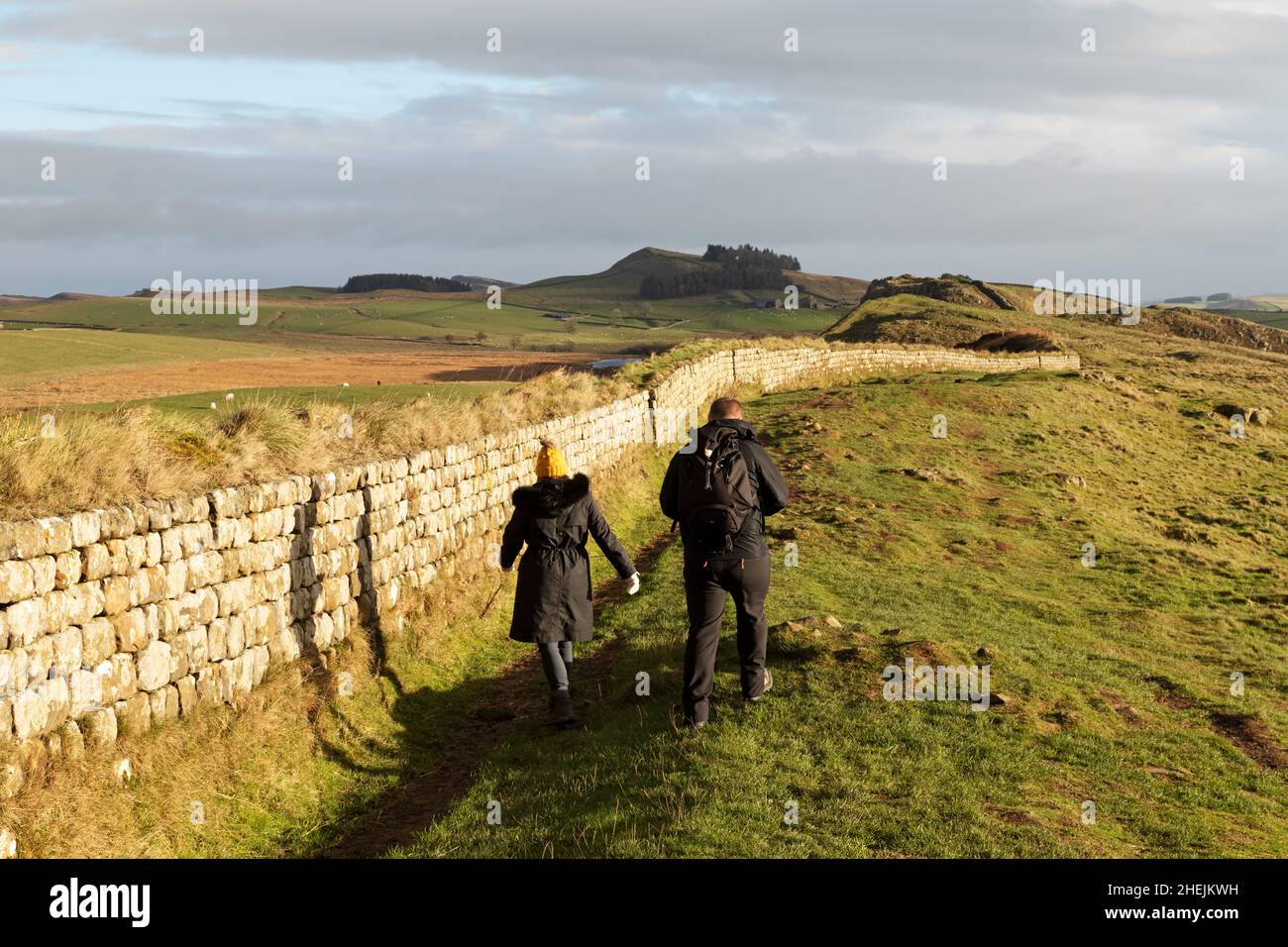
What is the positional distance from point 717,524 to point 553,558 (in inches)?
73.9

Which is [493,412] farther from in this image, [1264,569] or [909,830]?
[1264,569]

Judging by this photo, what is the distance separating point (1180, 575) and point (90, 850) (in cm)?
1780

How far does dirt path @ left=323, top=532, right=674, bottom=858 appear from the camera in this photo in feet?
27.1

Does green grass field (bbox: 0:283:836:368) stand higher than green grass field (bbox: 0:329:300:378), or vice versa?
green grass field (bbox: 0:283:836:368)

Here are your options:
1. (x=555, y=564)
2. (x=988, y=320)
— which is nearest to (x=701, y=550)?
(x=555, y=564)

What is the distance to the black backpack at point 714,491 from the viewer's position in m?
8.71

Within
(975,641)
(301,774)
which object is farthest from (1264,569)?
(301,774)

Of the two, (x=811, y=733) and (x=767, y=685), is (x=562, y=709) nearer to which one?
(x=767, y=685)

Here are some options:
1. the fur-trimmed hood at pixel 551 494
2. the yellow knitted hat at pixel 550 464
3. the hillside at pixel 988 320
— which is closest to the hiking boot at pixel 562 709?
the fur-trimmed hood at pixel 551 494

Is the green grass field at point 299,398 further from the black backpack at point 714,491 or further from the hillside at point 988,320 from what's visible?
the hillside at point 988,320

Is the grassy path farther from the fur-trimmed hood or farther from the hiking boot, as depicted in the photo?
the fur-trimmed hood

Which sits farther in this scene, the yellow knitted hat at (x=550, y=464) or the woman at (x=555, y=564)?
the yellow knitted hat at (x=550, y=464)

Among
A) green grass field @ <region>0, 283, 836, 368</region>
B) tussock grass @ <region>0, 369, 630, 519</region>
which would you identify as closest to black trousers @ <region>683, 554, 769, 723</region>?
tussock grass @ <region>0, 369, 630, 519</region>
